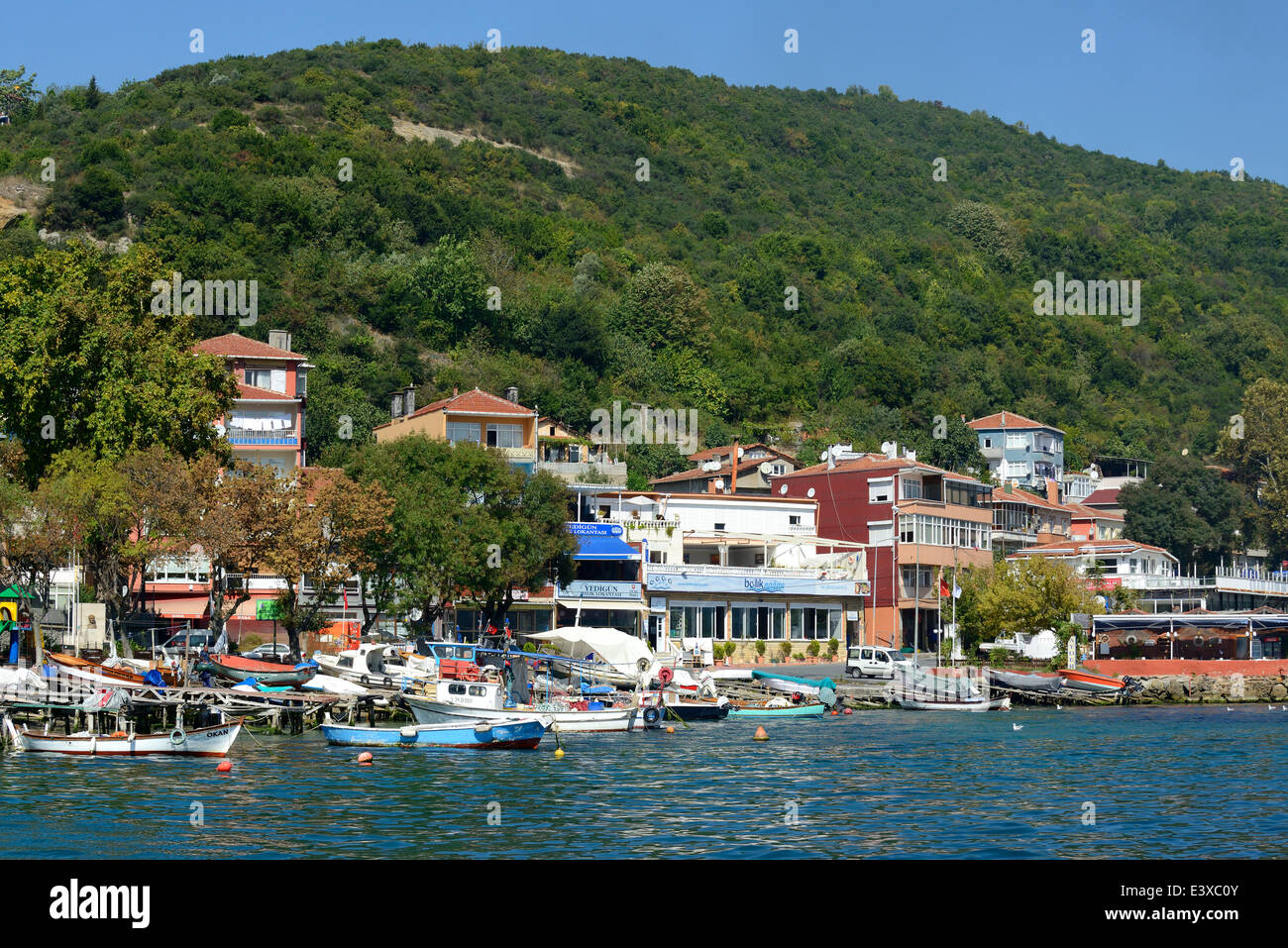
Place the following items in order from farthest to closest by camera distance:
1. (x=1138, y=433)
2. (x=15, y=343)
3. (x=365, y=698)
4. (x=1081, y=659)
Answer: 1. (x=1138, y=433)
2. (x=1081, y=659)
3. (x=15, y=343)
4. (x=365, y=698)

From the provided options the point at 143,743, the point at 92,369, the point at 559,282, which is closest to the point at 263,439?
the point at 92,369

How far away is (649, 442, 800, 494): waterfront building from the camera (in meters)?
101

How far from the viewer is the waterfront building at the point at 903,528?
87812mm

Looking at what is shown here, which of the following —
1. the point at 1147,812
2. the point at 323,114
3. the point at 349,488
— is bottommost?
the point at 1147,812

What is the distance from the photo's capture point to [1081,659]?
81750 millimetres

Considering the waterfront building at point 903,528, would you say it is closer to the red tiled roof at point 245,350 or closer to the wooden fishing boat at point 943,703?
the wooden fishing boat at point 943,703

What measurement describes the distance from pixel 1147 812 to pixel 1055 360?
5974 inches

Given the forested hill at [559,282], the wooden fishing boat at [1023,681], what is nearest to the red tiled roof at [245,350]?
the forested hill at [559,282]

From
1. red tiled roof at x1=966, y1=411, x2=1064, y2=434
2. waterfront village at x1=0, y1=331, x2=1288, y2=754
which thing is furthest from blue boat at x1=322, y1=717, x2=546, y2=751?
red tiled roof at x1=966, y1=411, x2=1064, y2=434

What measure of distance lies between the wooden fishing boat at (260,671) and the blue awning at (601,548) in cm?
2670

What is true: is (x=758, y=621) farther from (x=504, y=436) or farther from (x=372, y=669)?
(x=372, y=669)

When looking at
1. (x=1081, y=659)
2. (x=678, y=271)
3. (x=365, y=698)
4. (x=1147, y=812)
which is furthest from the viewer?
(x=678, y=271)

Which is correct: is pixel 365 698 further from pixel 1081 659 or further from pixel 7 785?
pixel 1081 659
